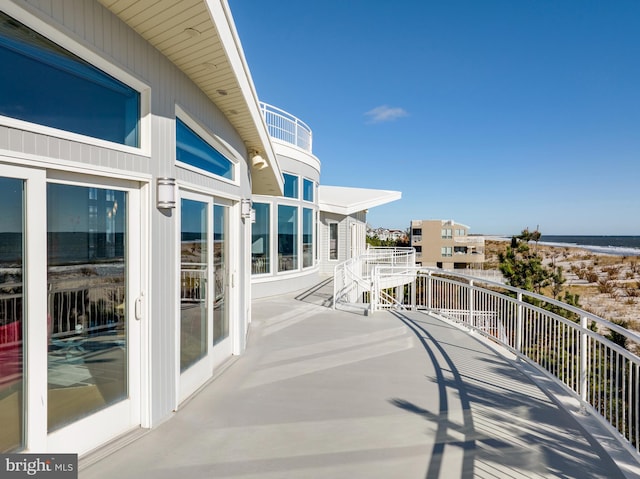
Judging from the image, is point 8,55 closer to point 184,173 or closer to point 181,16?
point 181,16

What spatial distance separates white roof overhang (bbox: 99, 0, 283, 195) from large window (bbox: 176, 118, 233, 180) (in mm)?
501

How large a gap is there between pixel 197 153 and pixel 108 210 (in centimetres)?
141

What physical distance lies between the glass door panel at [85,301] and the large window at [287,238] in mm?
7722

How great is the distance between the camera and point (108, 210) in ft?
8.57

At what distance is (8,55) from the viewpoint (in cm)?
186

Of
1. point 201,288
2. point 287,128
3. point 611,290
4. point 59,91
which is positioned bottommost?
point 611,290

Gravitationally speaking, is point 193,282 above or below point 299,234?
below

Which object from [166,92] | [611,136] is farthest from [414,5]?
[611,136]

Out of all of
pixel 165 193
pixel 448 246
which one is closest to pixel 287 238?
pixel 165 193

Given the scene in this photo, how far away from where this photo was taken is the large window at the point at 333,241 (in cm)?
1650

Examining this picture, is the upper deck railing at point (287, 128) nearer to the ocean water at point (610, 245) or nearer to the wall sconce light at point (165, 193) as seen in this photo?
the wall sconce light at point (165, 193)

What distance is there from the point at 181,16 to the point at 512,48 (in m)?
17.3
